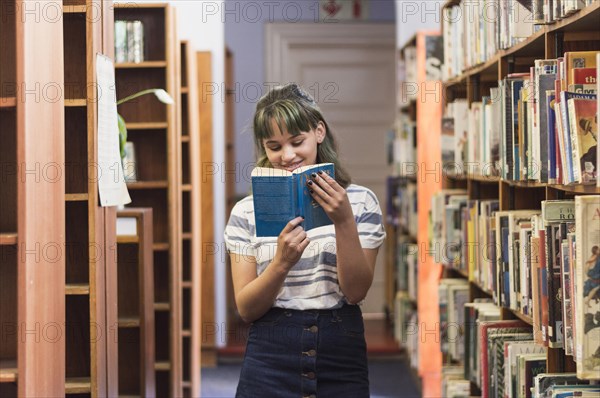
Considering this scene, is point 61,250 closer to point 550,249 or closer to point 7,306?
point 7,306

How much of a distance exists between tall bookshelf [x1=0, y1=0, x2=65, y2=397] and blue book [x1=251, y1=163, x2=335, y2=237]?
0.55 metres

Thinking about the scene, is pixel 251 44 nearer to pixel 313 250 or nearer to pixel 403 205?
pixel 403 205

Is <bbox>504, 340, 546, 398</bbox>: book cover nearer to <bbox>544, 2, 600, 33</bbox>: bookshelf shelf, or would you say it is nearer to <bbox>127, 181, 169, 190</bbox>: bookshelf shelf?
<bbox>544, 2, 600, 33</bbox>: bookshelf shelf

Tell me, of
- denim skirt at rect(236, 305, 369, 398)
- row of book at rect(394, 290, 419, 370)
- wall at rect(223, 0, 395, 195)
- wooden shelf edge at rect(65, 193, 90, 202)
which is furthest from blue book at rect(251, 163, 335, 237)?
wall at rect(223, 0, 395, 195)

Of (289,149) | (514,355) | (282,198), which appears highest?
(289,149)

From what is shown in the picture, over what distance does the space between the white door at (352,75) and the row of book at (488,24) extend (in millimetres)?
3860

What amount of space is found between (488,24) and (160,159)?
6.57 ft

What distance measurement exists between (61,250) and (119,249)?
1.37m

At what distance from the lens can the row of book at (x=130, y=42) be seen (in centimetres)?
470

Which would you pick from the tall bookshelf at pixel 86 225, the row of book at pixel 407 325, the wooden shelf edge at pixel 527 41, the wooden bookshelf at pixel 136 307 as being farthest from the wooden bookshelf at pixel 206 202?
the tall bookshelf at pixel 86 225

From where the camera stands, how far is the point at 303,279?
2262mm

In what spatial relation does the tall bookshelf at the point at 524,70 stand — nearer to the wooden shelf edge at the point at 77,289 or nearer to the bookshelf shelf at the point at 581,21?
the bookshelf shelf at the point at 581,21

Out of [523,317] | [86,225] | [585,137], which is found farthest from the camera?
[86,225]

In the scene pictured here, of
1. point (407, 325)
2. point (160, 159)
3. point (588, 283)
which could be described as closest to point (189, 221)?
point (160, 159)
